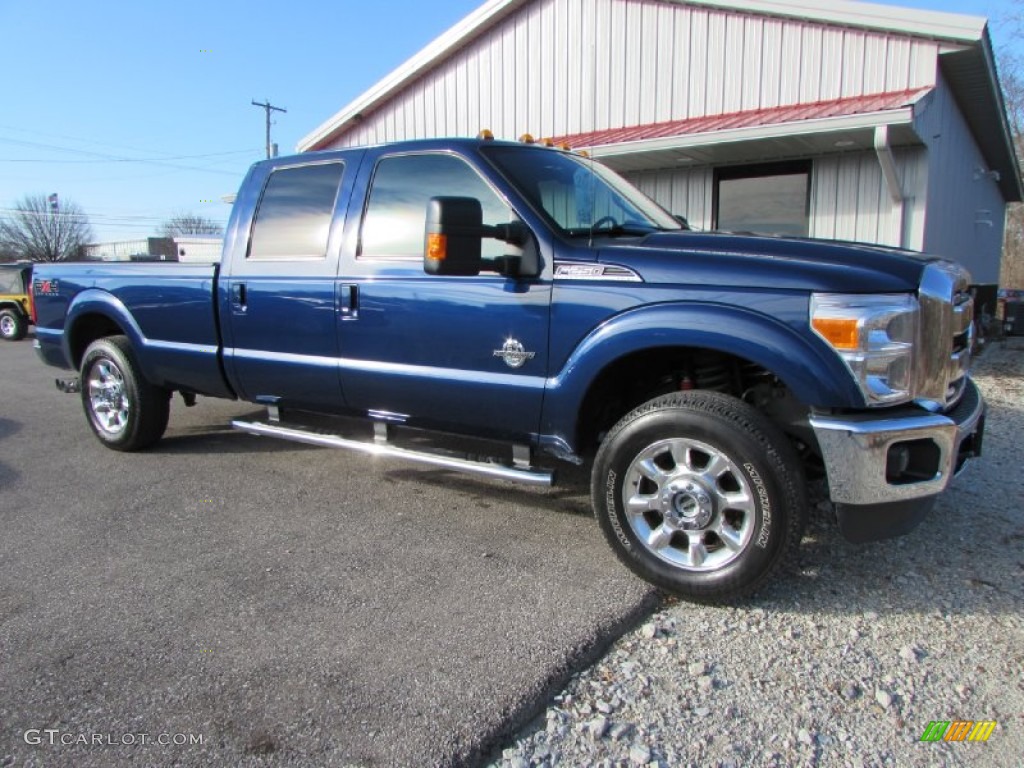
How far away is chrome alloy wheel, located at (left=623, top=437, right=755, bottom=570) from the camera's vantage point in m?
2.85

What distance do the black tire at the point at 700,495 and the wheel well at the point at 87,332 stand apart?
13.9ft

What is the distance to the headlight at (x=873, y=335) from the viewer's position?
2.58 meters

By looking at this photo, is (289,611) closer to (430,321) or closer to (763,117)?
(430,321)

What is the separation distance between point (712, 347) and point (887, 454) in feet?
2.48

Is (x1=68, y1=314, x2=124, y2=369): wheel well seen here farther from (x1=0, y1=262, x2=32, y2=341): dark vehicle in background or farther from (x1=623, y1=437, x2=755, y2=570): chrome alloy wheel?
(x1=0, y1=262, x2=32, y2=341): dark vehicle in background

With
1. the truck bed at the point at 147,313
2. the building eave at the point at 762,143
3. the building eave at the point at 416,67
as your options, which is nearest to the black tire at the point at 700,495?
the truck bed at the point at 147,313

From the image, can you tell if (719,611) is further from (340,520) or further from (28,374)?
(28,374)

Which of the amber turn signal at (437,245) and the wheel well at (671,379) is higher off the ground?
the amber turn signal at (437,245)

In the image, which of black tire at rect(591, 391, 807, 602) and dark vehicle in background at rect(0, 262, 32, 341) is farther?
dark vehicle in background at rect(0, 262, 32, 341)

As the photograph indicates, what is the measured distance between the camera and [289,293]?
4.09 meters

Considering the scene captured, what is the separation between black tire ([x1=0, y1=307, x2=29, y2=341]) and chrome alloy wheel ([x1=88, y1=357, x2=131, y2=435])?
14.7 metres

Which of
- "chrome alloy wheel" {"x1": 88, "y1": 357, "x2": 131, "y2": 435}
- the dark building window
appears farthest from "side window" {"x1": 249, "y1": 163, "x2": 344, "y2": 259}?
the dark building window

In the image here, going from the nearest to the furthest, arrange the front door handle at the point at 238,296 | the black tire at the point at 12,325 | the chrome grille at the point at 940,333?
the chrome grille at the point at 940,333 → the front door handle at the point at 238,296 → the black tire at the point at 12,325

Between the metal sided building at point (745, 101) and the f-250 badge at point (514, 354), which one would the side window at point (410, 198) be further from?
the metal sided building at point (745, 101)
